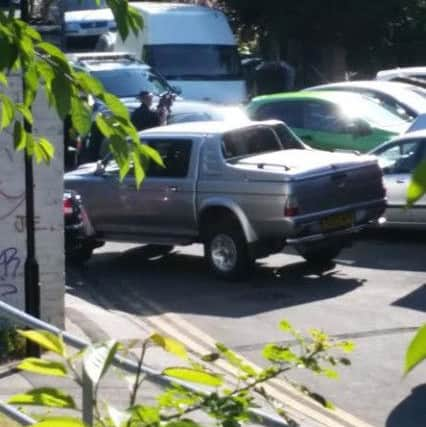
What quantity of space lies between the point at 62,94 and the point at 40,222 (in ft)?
24.9

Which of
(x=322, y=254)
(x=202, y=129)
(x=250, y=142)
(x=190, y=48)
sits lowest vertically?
(x=322, y=254)

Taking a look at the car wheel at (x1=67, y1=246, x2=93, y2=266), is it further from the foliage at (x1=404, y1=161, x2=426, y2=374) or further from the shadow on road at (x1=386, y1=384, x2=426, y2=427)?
the foliage at (x1=404, y1=161, x2=426, y2=374)

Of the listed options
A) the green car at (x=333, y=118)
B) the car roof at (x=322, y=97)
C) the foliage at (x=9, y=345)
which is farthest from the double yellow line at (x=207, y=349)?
the car roof at (x=322, y=97)

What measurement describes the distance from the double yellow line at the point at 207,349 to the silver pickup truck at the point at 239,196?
3.97 ft

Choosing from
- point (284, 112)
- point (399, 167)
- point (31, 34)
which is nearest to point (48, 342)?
point (31, 34)

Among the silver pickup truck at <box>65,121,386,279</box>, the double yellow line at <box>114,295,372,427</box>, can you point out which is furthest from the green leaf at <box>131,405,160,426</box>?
the silver pickup truck at <box>65,121,386,279</box>

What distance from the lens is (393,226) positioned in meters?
17.0

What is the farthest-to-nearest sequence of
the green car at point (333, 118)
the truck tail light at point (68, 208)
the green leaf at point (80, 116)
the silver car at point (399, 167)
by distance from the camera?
the green car at point (333, 118) < the silver car at point (399, 167) < the truck tail light at point (68, 208) < the green leaf at point (80, 116)

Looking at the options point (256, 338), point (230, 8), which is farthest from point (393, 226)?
point (230, 8)

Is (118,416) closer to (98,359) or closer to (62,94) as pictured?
(98,359)

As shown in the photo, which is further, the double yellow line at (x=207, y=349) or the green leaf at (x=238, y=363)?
the double yellow line at (x=207, y=349)

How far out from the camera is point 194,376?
111 inches

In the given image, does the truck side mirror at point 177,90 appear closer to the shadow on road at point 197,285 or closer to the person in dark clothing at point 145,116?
the person in dark clothing at point 145,116

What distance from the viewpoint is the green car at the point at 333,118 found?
805 inches
